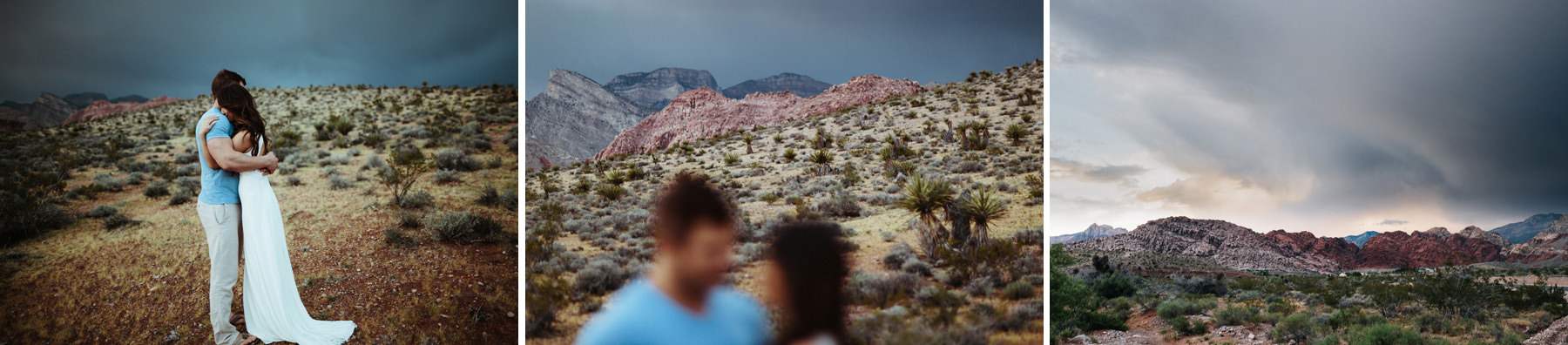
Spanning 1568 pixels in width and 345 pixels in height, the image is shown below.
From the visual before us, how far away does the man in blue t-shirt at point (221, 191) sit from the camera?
8.84 ft

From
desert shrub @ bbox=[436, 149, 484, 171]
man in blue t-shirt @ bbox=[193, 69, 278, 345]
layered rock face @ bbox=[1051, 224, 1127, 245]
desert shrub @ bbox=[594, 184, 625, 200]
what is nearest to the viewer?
man in blue t-shirt @ bbox=[193, 69, 278, 345]

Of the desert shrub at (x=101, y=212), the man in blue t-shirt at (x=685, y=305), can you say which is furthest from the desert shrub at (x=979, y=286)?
the desert shrub at (x=101, y=212)

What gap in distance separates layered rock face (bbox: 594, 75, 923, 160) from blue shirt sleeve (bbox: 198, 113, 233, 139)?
170 centimetres

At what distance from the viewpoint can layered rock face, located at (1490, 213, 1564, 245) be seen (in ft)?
13.4

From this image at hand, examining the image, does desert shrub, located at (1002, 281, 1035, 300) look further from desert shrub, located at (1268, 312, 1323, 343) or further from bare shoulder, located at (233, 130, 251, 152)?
bare shoulder, located at (233, 130, 251, 152)

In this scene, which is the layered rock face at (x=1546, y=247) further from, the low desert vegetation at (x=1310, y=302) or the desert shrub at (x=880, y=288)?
the desert shrub at (x=880, y=288)

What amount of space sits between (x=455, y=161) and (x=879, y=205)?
284 centimetres

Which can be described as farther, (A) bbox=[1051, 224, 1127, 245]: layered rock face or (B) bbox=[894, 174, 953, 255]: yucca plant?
(A) bbox=[1051, 224, 1127, 245]: layered rock face

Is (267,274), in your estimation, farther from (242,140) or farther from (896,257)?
(896,257)

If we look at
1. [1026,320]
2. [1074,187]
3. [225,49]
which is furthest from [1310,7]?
[225,49]

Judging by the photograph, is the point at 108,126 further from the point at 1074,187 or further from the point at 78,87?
the point at 1074,187

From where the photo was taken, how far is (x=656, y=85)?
3.70m

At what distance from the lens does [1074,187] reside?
4.40 meters

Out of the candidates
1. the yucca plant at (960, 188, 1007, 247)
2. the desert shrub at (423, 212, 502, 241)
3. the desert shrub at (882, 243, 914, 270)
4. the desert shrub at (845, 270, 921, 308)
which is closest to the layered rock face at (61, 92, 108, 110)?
the desert shrub at (423, 212, 502, 241)
